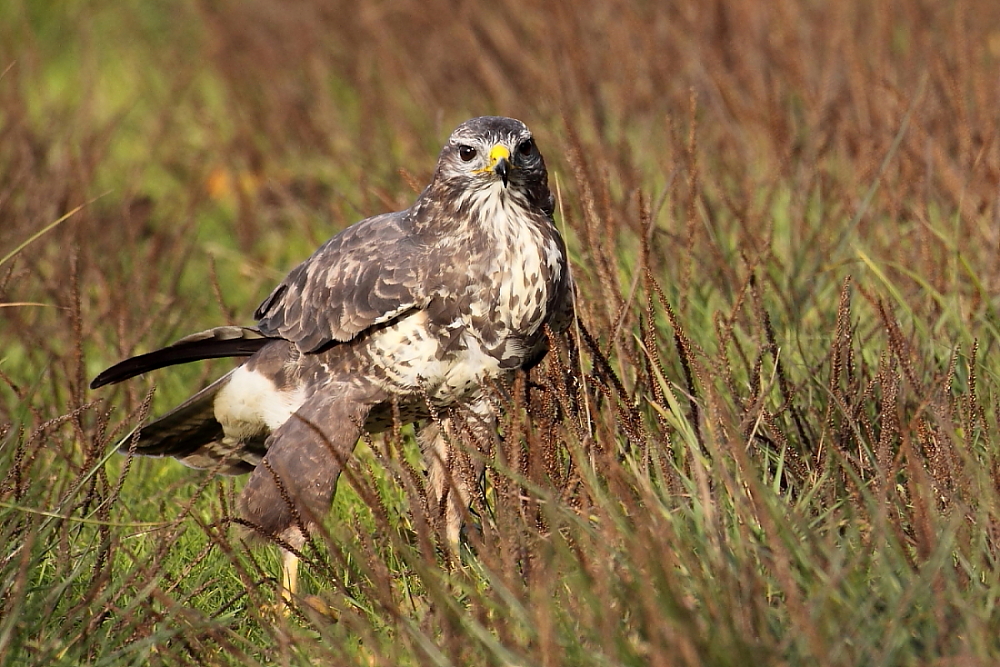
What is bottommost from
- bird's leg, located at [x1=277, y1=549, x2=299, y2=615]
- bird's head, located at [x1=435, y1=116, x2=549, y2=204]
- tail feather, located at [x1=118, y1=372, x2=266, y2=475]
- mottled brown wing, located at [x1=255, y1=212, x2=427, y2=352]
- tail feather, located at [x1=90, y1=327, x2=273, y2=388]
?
bird's leg, located at [x1=277, y1=549, x2=299, y2=615]

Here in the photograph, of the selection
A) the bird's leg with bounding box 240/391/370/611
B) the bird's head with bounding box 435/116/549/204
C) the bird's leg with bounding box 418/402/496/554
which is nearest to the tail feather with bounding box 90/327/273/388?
the bird's leg with bounding box 240/391/370/611

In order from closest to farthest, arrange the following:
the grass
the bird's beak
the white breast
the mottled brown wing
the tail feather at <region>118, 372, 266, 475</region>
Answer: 1. the grass
2. the bird's beak
3. the mottled brown wing
4. the white breast
5. the tail feather at <region>118, 372, 266, 475</region>

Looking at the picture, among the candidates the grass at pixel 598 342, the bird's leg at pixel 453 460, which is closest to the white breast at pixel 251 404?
the grass at pixel 598 342

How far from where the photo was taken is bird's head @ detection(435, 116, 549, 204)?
134 inches

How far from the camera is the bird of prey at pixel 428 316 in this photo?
339cm

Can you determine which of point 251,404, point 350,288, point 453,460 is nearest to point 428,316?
point 350,288

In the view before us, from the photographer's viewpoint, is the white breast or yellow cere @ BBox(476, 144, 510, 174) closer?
yellow cere @ BBox(476, 144, 510, 174)

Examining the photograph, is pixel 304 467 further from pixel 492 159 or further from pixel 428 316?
pixel 492 159

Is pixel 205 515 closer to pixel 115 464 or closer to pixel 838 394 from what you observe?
pixel 115 464

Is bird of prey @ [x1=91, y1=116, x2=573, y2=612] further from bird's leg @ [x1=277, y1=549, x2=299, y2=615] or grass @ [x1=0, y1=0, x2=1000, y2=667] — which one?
grass @ [x1=0, y1=0, x2=1000, y2=667]

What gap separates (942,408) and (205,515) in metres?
2.27

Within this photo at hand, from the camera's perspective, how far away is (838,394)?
3.15 m

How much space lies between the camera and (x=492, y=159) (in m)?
3.38

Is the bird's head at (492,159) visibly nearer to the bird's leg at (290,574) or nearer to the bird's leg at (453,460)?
the bird's leg at (453,460)
